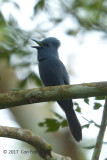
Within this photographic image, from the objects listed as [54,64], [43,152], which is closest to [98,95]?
[43,152]

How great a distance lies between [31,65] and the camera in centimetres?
531

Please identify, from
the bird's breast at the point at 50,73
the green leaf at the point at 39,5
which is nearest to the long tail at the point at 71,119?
the bird's breast at the point at 50,73

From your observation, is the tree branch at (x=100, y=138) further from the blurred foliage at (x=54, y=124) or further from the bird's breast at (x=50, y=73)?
the bird's breast at (x=50, y=73)

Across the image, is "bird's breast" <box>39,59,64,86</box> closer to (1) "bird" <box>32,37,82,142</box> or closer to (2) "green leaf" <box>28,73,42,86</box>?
(1) "bird" <box>32,37,82,142</box>

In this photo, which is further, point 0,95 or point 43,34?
point 43,34

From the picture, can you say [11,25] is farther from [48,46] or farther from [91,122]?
[91,122]

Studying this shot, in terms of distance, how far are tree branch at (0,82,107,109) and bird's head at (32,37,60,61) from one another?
4.61ft

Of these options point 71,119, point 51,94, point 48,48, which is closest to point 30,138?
point 51,94

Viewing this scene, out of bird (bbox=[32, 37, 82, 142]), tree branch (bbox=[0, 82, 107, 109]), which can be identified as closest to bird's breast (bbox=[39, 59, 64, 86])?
bird (bbox=[32, 37, 82, 142])

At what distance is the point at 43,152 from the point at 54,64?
1.66 meters

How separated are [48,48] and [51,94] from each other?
5.25 ft

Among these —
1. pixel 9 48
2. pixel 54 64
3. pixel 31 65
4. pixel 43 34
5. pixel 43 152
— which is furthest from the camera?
pixel 43 34

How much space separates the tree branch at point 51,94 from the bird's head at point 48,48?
4.61 ft

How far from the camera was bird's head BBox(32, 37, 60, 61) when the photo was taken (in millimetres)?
4809
